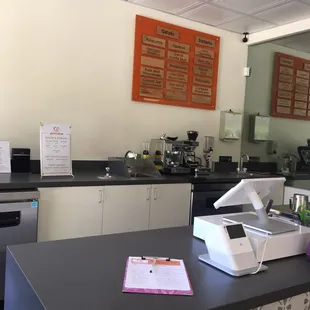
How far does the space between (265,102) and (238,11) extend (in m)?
1.21

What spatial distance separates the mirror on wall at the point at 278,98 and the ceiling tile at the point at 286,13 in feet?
1.05

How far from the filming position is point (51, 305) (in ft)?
3.05

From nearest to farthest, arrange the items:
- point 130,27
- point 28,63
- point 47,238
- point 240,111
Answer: point 47,238, point 28,63, point 130,27, point 240,111

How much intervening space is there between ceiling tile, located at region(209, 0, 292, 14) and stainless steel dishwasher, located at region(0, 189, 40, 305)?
8.00ft

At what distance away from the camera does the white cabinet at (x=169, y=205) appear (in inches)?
119

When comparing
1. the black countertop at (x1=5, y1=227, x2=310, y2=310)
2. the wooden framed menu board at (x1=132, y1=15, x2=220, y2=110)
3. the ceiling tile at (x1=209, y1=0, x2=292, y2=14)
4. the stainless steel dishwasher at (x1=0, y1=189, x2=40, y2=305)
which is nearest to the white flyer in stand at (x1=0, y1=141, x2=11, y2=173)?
the stainless steel dishwasher at (x1=0, y1=189, x2=40, y2=305)

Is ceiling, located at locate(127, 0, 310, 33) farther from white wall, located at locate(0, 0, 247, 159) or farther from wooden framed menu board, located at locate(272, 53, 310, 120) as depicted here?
wooden framed menu board, located at locate(272, 53, 310, 120)

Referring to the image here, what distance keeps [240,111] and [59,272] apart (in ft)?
12.0

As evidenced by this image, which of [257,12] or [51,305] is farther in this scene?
[257,12]

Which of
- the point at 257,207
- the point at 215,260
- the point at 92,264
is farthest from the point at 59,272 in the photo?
the point at 257,207

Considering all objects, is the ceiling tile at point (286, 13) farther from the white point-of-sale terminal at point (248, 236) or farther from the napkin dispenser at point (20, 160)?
the napkin dispenser at point (20, 160)

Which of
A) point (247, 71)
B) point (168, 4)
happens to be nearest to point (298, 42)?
point (247, 71)

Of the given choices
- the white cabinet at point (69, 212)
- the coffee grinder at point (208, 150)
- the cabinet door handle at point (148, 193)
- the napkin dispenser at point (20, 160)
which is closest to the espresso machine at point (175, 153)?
the coffee grinder at point (208, 150)

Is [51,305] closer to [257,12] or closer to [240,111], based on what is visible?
[257,12]
